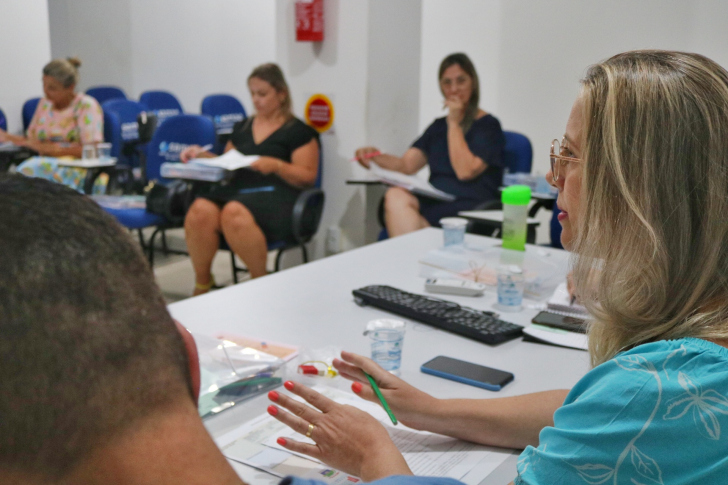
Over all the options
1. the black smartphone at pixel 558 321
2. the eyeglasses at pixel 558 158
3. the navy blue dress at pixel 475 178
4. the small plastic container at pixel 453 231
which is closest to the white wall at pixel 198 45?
the navy blue dress at pixel 475 178

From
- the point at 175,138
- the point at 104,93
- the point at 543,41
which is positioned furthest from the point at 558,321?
the point at 104,93

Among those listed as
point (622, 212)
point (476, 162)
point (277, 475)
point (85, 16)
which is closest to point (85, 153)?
point (476, 162)

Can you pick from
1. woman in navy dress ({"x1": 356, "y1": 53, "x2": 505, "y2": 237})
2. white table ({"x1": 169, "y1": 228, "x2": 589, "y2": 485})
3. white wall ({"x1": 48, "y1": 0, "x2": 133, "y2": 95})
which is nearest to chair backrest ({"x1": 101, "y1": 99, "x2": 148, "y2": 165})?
woman in navy dress ({"x1": 356, "y1": 53, "x2": 505, "y2": 237})

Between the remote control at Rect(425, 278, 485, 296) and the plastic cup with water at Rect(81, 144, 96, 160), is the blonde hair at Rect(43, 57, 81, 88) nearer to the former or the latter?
the plastic cup with water at Rect(81, 144, 96, 160)

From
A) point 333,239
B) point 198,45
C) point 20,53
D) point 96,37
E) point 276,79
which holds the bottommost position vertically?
point 333,239

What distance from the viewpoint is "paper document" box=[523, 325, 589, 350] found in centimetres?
158

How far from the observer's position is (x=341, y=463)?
1.06 metres

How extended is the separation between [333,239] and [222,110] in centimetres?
259

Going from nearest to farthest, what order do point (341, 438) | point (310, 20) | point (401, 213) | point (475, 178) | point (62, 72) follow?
point (341, 438)
point (401, 213)
point (475, 178)
point (310, 20)
point (62, 72)

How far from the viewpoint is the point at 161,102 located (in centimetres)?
694

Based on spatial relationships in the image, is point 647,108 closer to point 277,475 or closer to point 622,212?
point 622,212

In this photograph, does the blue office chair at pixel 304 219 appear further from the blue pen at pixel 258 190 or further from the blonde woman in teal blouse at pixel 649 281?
the blonde woman in teal blouse at pixel 649 281

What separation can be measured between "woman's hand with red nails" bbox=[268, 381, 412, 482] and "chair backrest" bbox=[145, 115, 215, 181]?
3.46 metres

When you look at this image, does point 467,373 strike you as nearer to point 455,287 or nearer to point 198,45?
point 455,287
